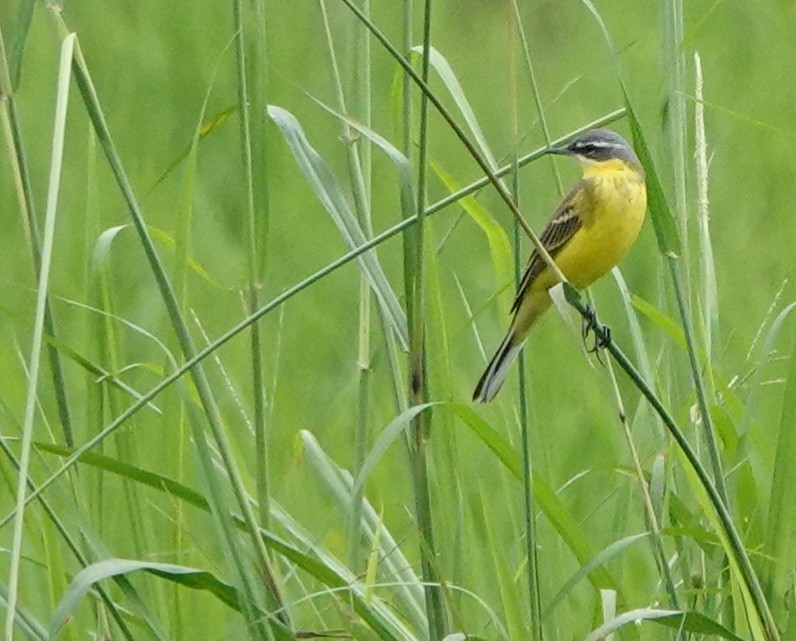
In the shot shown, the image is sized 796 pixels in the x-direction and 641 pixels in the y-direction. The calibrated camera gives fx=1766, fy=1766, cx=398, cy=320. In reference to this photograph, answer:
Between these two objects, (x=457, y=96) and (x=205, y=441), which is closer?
(x=205, y=441)

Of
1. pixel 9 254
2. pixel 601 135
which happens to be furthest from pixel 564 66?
pixel 601 135

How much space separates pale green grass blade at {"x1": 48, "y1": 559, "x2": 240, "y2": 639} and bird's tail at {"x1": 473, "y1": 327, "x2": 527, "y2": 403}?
0.80m

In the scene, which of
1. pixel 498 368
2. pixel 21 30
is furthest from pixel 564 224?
A: pixel 21 30

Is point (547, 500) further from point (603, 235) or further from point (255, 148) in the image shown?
point (603, 235)

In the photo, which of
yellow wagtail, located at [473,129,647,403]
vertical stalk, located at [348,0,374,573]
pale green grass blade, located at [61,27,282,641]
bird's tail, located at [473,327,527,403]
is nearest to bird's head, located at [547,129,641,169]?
yellow wagtail, located at [473,129,647,403]

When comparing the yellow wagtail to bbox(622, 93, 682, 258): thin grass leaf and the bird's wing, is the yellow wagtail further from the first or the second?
bbox(622, 93, 682, 258): thin grass leaf

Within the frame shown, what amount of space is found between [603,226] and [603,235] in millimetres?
17

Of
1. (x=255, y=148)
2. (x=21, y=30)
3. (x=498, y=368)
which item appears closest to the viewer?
(x=21, y=30)

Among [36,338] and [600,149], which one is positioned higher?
[36,338]

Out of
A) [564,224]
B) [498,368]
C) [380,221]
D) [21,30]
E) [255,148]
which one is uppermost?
[21,30]

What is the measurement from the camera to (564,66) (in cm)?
709

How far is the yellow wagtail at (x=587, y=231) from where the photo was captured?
10.0 ft

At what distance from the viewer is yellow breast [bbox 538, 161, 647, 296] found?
126 inches

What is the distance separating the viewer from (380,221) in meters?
5.31
